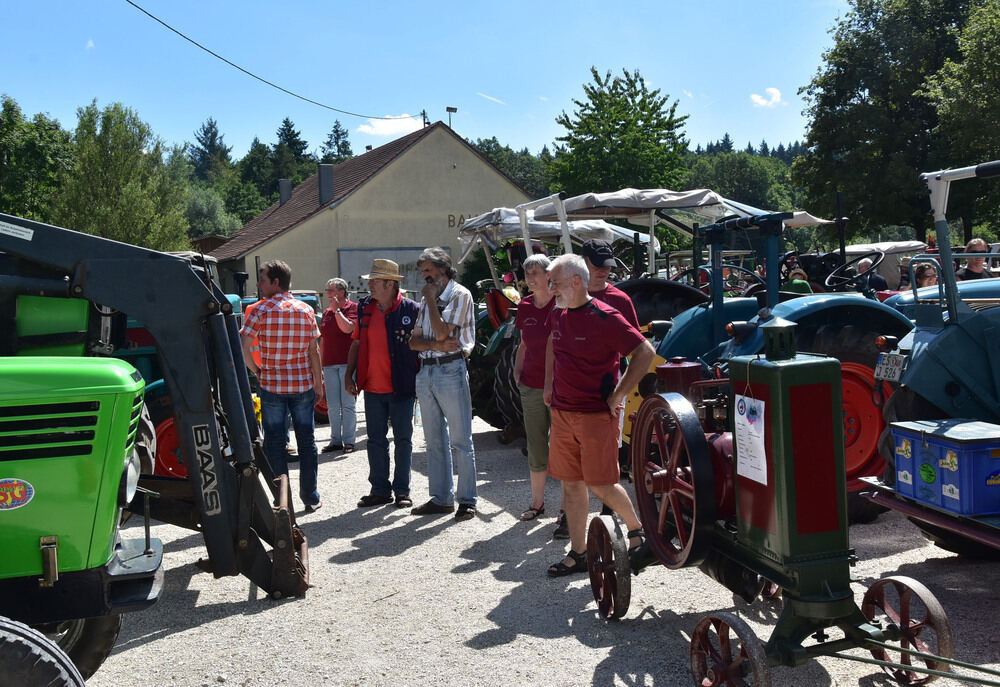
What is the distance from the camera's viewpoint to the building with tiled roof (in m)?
29.2

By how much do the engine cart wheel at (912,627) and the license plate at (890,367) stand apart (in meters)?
1.40

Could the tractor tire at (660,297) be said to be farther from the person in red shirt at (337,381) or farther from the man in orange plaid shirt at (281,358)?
the person in red shirt at (337,381)

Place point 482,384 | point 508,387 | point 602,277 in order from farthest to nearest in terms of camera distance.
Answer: point 482,384
point 508,387
point 602,277

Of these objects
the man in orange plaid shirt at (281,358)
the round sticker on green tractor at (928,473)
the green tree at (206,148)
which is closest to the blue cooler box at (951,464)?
the round sticker on green tractor at (928,473)

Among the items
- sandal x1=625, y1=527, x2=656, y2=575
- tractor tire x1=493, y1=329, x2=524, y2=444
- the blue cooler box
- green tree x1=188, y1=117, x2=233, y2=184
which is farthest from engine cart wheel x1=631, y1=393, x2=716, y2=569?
green tree x1=188, y1=117, x2=233, y2=184

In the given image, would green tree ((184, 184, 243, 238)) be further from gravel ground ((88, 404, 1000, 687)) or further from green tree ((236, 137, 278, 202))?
gravel ground ((88, 404, 1000, 687))

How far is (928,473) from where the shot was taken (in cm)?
369

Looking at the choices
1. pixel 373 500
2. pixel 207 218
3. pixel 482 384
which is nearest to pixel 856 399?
pixel 373 500

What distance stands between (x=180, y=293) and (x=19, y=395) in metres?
1.07

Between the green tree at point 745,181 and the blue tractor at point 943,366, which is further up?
the green tree at point 745,181

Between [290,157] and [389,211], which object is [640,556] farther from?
[290,157]

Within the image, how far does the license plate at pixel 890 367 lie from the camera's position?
4293 millimetres

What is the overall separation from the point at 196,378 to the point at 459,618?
1.71 meters

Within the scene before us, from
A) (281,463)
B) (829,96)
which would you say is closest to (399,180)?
(829,96)
